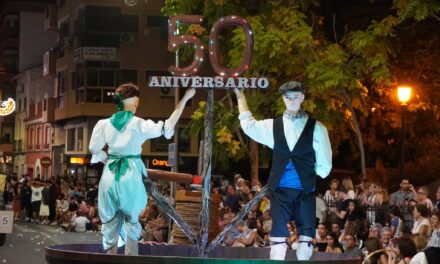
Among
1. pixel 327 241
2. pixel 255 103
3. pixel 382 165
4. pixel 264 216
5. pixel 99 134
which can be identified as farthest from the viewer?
pixel 382 165

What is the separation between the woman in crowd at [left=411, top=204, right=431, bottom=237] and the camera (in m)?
13.7

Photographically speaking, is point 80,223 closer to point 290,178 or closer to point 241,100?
point 241,100

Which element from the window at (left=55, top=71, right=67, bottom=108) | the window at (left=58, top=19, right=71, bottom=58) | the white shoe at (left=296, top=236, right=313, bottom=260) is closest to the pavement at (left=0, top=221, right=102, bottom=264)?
the white shoe at (left=296, top=236, right=313, bottom=260)

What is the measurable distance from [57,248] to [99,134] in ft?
3.66

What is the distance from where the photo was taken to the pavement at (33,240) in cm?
1950

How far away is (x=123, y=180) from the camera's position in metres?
8.10

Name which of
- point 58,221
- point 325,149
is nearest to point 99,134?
point 325,149

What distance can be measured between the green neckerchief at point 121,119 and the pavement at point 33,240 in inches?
362

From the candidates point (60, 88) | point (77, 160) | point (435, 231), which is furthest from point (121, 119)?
point (60, 88)

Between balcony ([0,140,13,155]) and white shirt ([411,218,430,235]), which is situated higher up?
balcony ([0,140,13,155])

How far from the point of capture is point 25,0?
240 ft

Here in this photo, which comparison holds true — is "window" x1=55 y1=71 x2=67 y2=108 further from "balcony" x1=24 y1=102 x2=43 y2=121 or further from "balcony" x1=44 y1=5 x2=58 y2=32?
"balcony" x1=24 y1=102 x2=43 y2=121

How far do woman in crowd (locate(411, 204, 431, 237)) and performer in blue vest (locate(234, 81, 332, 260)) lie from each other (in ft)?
20.8

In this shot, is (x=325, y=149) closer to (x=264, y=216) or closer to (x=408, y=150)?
(x=264, y=216)
